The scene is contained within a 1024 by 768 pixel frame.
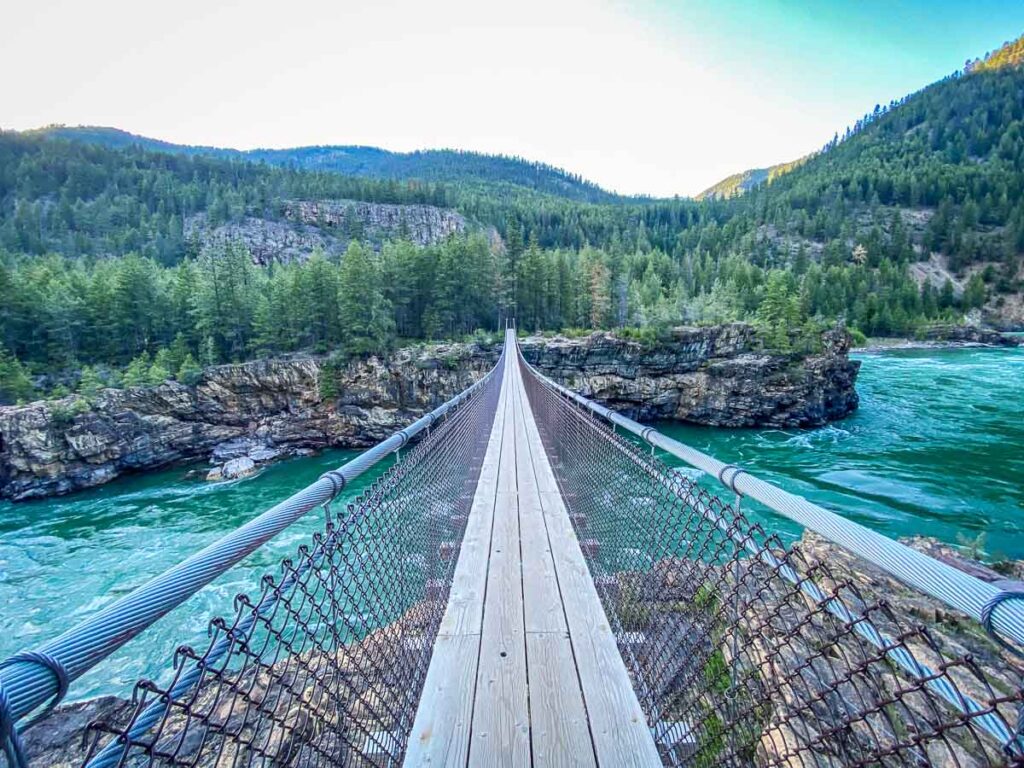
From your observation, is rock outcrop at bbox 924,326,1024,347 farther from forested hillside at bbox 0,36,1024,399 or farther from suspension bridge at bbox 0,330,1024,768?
suspension bridge at bbox 0,330,1024,768

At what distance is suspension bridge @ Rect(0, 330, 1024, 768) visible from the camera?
2.90ft

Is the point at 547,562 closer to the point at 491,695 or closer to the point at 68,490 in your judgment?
the point at 491,695

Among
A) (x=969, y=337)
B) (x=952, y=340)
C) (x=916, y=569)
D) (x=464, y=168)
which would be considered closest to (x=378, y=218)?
(x=952, y=340)

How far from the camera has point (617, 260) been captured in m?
38.3

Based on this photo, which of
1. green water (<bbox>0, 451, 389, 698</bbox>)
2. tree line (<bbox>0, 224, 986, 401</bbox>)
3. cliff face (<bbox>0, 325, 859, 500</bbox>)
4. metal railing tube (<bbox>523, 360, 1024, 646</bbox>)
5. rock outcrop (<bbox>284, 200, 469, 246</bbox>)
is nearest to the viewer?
metal railing tube (<bbox>523, 360, 1024, 646</bbox>)

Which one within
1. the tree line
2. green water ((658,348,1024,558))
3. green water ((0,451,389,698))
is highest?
the tree line

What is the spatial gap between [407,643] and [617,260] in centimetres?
3936

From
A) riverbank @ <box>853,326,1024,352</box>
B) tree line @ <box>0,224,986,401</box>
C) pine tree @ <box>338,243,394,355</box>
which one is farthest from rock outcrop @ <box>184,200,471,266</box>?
riverbank @ <box>853,326,1024,352</box>

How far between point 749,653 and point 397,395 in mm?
20825

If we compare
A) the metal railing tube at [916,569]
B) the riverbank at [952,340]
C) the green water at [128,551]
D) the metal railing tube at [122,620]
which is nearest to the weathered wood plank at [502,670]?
the metal railing tube at [122,620]

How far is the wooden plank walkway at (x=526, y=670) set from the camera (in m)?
1.70

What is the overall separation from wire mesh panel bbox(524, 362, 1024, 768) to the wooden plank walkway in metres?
0.16

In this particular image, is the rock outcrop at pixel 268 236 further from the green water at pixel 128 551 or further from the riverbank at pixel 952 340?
the riverbank at pixel 952 340

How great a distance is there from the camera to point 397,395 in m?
21.7
